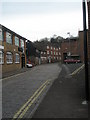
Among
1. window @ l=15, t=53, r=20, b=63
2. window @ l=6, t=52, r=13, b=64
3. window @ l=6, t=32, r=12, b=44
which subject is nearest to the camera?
window @ l=6, t=52, r=13, b=64

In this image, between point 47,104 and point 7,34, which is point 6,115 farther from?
point 7,34

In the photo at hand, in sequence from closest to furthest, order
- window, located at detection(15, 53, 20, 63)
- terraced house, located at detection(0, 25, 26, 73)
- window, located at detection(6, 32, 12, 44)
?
1. terraced house, located at detection(0, 25, 26, 73)
2. window, located at detection(6, 32, 12, 44)
3. window, located at detection(15, 53, 20, 63)

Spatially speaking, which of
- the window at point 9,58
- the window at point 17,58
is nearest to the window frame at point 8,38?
the window at point 9,58

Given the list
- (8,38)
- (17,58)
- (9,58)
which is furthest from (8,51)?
(17,58)

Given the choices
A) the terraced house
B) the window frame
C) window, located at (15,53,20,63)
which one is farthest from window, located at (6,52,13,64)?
window, located at (15,53,20,63)

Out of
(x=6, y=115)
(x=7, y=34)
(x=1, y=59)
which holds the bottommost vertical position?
(x=6, y=115)

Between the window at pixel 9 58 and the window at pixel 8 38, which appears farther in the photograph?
the window at pixel 8 38

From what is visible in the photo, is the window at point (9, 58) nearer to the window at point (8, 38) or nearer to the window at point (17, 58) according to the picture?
the window at point (8, 38)

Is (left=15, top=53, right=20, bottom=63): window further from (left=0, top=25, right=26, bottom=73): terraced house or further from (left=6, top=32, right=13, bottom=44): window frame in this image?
(left=6, top=32, right=13, bottom=44): window frame

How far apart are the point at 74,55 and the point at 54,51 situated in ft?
120

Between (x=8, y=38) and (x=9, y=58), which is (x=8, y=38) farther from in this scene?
(x=9, y=58)

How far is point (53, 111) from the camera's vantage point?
6.41 metres

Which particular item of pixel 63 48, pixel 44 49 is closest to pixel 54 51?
pixel 44 49

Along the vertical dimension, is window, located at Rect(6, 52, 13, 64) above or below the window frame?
below
